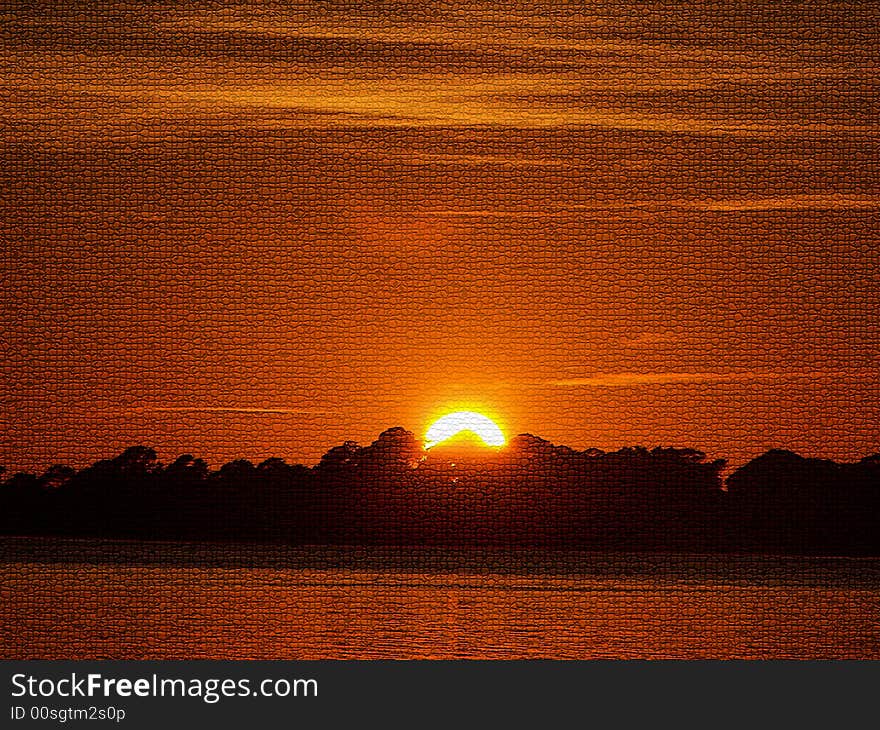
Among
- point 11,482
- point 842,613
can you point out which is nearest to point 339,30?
point 11,482

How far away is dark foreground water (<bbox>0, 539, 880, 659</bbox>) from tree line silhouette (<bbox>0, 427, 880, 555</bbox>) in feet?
0.11

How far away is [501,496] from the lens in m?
1.99

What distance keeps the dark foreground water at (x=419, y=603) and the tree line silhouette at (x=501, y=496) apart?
3 cm

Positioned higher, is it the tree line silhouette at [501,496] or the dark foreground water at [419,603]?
the tree line silhouette at [501,496]

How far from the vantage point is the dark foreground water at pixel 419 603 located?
1.92m

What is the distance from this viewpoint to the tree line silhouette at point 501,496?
197 cm

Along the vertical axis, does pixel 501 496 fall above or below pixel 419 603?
above

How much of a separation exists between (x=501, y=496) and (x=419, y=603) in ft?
0.67

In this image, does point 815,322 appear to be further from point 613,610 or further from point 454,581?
point 454,581

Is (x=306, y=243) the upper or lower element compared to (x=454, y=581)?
upper

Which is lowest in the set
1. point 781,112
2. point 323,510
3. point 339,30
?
point 323,510

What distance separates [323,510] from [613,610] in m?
0.47

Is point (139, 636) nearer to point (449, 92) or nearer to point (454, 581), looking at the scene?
point (454, 581)

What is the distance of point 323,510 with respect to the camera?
6.52ft
